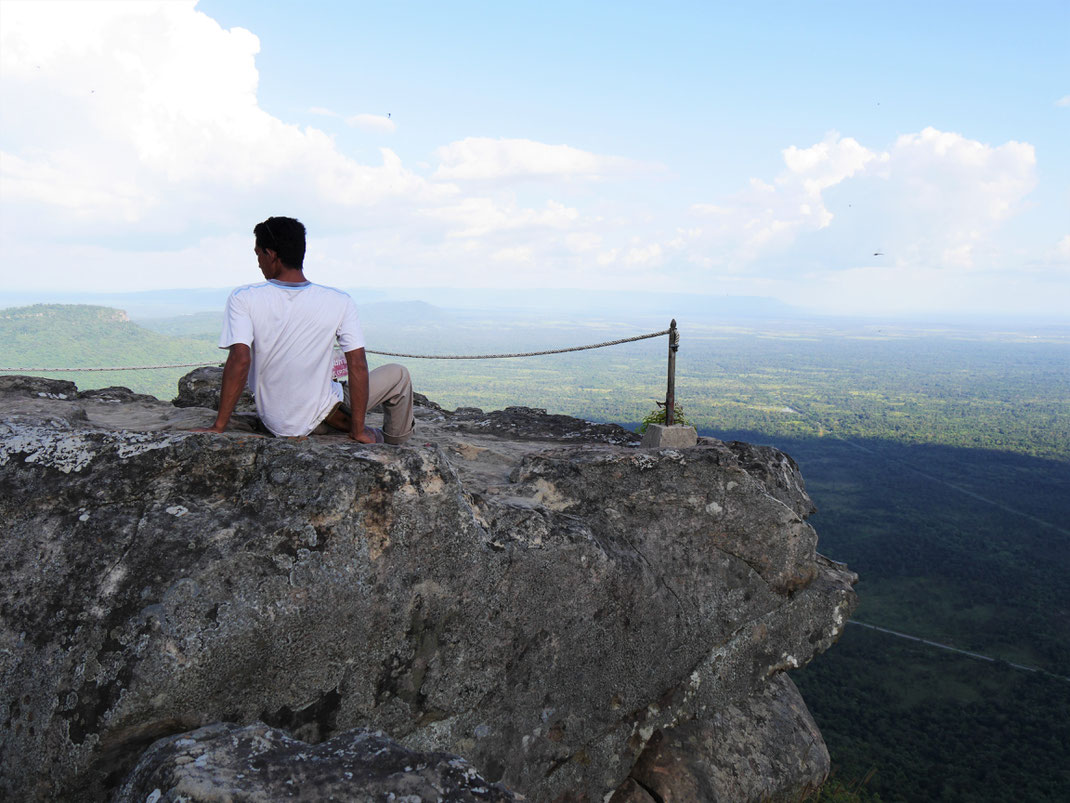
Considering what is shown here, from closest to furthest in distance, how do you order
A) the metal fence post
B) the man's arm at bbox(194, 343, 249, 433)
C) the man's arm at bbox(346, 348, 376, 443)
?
the man's arm at bbox(194, 343, 249, 433) → the man's arm at bbox(346, 348, 376, 443) → the metal fence post

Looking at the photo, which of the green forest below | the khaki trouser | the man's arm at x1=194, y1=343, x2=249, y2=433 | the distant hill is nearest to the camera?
the man's arm at x1=194, y1=343, x2=249, y2=433

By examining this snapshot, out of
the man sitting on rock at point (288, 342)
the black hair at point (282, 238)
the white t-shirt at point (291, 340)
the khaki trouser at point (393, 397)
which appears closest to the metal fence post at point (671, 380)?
the khaki trouser at point (393, 397)

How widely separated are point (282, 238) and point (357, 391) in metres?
1.25

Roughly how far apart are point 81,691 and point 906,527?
272 feet

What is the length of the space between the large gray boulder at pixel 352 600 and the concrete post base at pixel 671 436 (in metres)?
1.43

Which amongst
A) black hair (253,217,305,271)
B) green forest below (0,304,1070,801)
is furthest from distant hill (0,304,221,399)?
black hair (253,217,305,271)

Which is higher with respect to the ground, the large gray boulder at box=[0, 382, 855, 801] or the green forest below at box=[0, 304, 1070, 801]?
the large gray boulder at box=[0, 382, 855, 801]

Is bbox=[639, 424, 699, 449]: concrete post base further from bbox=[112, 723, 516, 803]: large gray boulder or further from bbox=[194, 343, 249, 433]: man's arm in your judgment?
bbox=[112, 723, 516, 803]: large gray boulder

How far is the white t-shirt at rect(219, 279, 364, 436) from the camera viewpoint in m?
5.21

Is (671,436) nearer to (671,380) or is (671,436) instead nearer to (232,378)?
(671,380)

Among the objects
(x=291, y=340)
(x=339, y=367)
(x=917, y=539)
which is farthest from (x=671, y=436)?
(x=917, y=539)

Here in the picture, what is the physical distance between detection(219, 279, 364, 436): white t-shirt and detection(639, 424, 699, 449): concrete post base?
4.26 m

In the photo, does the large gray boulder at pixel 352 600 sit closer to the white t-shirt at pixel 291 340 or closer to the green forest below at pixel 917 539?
the white t-shirt at pixel 291 340

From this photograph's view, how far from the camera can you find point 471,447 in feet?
26.4
